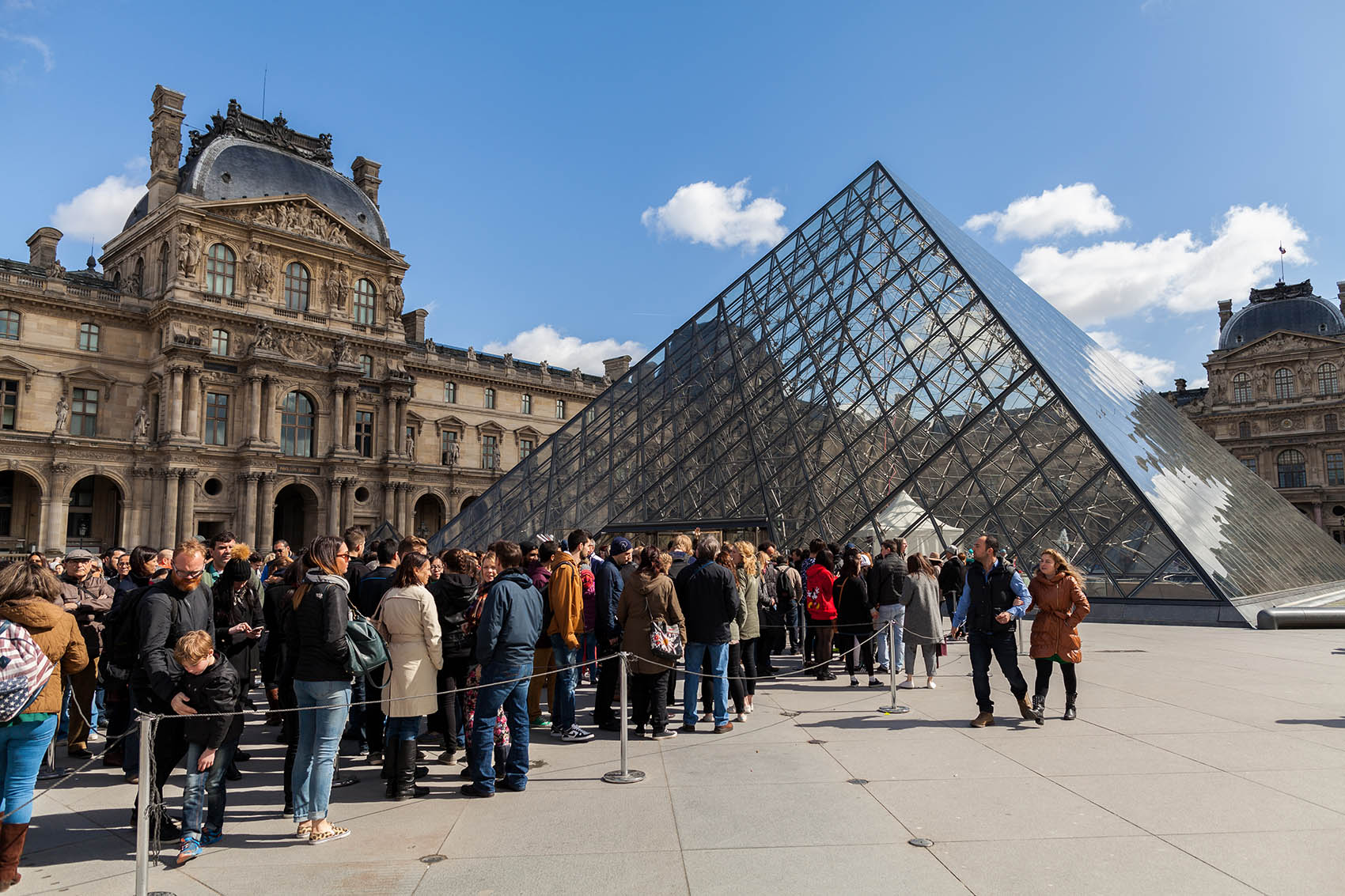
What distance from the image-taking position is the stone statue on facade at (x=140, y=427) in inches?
1340

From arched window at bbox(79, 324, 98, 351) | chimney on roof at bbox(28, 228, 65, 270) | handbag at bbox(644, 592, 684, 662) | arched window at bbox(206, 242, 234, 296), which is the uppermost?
chimney on roof at bbox(28, 228, 65, 270)

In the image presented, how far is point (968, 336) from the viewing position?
58.8ft

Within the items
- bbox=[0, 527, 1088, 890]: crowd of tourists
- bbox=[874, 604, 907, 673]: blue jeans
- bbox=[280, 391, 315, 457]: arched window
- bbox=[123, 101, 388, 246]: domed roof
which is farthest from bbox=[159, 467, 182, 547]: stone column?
bbox=[874, 604, 907, 673]: blue jeans

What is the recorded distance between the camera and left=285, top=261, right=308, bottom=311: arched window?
39.0 m

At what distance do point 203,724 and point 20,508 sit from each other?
36.7 metres

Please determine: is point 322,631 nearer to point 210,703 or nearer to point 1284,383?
point 210,703

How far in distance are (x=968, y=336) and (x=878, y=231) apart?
5.49 m

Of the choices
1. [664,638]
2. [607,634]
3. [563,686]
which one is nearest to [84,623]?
[563,686]

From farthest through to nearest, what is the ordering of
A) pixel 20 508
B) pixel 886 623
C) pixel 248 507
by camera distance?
pixel 248 507 → pixel 20 508 → pixel 886 623

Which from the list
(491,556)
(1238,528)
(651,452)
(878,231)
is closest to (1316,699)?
(491,556)

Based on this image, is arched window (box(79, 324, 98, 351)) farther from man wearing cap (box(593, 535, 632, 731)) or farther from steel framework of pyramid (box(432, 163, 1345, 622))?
man wearing cap (box(593, 535, 632, 731))

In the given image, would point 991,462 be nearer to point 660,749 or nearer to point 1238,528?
point 1238,528

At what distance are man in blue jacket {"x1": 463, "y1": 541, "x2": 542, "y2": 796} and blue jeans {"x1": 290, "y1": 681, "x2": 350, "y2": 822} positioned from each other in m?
0.92

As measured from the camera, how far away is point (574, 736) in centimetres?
680
